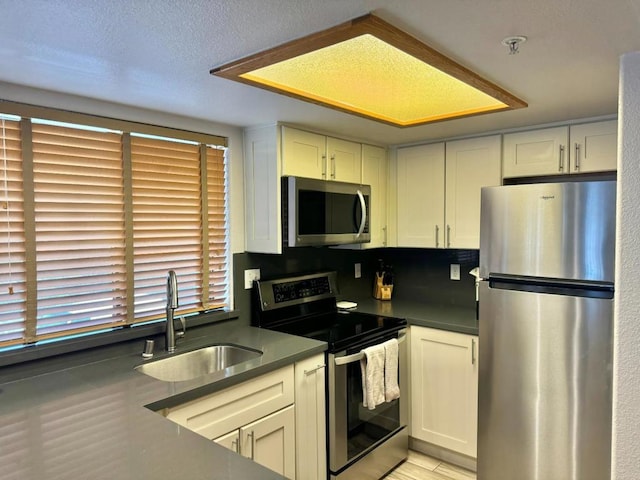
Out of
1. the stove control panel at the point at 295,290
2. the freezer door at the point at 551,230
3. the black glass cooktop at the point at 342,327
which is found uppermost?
the freezer door at the point at 551,230

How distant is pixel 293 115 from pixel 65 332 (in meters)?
1.51

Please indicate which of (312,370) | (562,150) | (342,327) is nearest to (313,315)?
(342,327)

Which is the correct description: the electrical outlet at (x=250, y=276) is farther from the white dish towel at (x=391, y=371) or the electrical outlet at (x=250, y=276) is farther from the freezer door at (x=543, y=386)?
the freezer door at (x=543, y=386)

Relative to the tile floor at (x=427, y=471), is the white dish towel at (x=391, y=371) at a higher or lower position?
higher

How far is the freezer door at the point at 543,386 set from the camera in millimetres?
2002

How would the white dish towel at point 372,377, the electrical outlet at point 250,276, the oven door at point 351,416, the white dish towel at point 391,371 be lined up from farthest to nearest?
the electrical outlet at point 250,276
the white dish towel at point 391,371
the white dish towel at point 372,377
the oven door at point 351,416

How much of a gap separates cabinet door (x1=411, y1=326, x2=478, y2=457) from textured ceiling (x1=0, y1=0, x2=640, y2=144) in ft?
4.88

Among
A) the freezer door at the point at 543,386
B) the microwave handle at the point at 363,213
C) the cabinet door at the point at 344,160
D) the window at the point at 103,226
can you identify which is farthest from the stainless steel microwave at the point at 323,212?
the freezer door at the point at 543,386

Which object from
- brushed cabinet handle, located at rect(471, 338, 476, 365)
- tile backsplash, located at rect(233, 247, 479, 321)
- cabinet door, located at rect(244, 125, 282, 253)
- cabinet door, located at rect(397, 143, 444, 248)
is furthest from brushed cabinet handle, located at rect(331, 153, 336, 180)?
brushed cabinet handle, located at rect(471, 338, 476, 365)

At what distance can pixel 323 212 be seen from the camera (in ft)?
8.71

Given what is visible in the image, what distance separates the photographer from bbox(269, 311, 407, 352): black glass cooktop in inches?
96.7

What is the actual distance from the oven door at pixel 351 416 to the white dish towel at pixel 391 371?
58 millimetres

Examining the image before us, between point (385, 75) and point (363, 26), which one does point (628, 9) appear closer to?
point (363, 26)

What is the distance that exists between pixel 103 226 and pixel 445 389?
218cm
